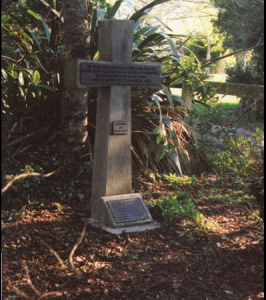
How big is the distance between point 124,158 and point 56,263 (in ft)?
4.61

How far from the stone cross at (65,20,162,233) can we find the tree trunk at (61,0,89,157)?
28.8 inches

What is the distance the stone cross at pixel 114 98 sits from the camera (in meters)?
4.77

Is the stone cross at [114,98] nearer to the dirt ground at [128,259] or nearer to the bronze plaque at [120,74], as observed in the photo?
the bronze plaque at [120,74]

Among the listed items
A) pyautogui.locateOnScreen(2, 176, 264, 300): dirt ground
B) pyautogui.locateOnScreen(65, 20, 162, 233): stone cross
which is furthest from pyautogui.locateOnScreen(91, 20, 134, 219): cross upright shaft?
pyautogui.locateOnScreen(2, 176, 264, 300): dirt ground

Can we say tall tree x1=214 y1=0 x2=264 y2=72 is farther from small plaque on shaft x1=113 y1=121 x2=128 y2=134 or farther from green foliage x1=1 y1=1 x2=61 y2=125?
small plaque on shaft x1=113 y1=121 x2=128 y2=134

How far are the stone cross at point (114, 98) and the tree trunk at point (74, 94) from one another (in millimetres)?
731

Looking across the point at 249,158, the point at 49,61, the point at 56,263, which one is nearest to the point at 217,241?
the point at 249,158

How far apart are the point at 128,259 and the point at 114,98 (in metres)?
1.56

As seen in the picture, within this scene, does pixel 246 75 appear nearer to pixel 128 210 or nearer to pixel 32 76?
pixel 32 76

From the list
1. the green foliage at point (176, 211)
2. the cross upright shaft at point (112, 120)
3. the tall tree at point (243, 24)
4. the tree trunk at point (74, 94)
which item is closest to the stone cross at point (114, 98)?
the cross upright shaft at point (112, 120)

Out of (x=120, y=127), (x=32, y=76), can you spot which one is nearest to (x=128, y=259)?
(x=120, y=127)

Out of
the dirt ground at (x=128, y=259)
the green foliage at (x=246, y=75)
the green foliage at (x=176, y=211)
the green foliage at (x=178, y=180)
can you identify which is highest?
the green foliage at (x=246, y=75)

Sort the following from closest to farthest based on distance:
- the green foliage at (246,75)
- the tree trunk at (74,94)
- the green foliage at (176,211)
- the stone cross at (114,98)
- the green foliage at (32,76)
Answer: the stone cross at (114,98) → the green foliage at (176,211) → the tree trunk at (74,94) → the green foliage at (32,76) → the green foliage at (246,75)

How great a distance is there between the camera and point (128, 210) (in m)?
5.07
